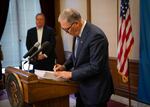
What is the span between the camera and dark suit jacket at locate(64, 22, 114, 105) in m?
1.89

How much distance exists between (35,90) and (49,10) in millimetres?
4750

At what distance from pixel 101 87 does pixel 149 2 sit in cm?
209

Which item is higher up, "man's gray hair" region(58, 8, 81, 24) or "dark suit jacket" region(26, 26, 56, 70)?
"man's gray hair" region(58, 8, 81, 24)

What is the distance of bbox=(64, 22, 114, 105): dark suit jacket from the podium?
116mm

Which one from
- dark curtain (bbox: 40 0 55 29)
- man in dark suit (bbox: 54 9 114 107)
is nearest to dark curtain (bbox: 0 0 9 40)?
dark curtain (bbox: 40 0 55 29)

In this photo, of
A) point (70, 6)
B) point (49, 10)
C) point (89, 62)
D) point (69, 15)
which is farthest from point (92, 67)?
point (49, 10)

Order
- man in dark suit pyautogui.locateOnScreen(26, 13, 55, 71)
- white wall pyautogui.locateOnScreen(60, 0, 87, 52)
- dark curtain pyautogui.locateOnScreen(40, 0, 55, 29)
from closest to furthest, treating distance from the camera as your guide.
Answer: man in dark suit pyautogui.locateOnScreen(26, 13, 55, 71) < white wall pyautogui.locateOnScreen(60, 0, 87, 52) < dark curtain pyautogui.locateOnScreen(40, 0, 55, 29)

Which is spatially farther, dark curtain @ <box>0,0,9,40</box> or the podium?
dark curtain @ <box>0,0,9,40</box>

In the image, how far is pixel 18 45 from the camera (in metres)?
6.09

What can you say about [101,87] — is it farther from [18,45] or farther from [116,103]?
[18,45]

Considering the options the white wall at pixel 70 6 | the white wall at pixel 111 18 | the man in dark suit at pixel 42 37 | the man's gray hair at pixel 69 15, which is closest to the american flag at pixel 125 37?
the white wall at pixel 111 18

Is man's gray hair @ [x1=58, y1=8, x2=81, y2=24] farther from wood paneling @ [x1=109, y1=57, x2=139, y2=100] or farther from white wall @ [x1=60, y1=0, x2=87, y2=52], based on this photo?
white wall @ [x1=60, y1=0, x2=87, y2=52]

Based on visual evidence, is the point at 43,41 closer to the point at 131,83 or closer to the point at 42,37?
the point at 42,37

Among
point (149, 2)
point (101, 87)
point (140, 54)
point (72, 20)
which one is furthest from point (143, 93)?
point (72, 20)
